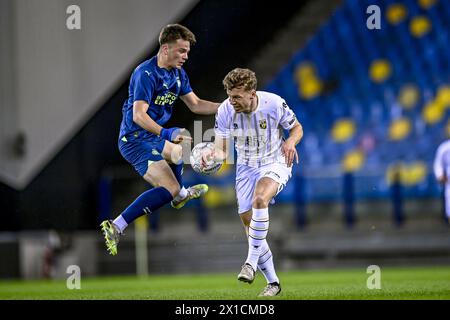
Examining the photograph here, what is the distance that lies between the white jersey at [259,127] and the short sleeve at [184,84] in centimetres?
48

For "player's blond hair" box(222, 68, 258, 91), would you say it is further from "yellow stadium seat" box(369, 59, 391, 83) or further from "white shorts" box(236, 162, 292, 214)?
"yellow stadium seat" box(369, 59, 391, 83)

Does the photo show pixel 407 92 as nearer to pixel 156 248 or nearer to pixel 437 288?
pixel 156 248

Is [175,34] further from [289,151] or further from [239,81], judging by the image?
[289,151]

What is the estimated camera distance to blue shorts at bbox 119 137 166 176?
7652 mm

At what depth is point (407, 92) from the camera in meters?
15.1

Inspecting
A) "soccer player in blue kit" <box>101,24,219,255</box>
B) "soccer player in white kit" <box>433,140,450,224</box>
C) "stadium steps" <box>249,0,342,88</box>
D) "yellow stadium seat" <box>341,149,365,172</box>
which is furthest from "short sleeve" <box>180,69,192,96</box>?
"yellow stadium seat" <box>341,149,365,172</box>

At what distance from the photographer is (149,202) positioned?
7629mm

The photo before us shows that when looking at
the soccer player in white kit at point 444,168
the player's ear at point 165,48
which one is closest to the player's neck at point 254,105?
the player's ear at point 165,48

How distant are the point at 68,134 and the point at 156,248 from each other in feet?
15.9

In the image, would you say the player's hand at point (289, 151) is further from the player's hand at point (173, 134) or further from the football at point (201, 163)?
Answer: the player's hand at point (173, 134)

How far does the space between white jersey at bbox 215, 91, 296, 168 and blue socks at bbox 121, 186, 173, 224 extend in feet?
2.16

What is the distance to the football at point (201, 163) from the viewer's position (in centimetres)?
735

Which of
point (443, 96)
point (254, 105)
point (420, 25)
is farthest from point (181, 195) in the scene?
point (420, 25)

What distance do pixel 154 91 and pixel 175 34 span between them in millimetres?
473
